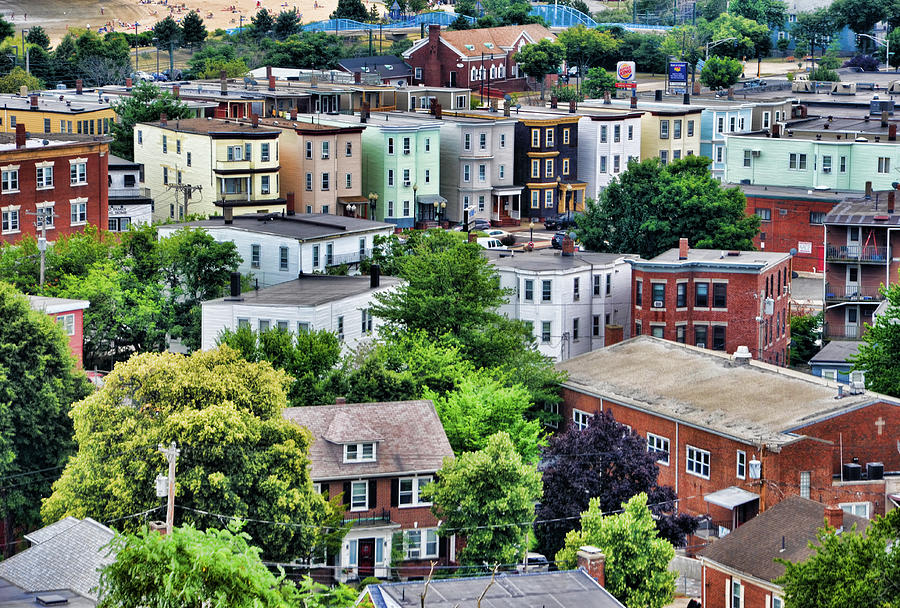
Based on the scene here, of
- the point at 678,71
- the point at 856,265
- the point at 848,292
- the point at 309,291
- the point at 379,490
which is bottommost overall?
the point at 379,490

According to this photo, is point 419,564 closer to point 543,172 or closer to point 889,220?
point 889,220

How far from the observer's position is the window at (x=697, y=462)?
247 ft

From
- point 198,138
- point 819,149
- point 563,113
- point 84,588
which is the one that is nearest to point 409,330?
point 84,588

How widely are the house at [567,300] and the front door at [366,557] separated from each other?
27969 mm

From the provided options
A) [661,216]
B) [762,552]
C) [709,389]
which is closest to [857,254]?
[661,216]

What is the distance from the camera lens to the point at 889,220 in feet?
346

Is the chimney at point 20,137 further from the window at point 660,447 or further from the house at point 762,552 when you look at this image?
the house at point 762,552

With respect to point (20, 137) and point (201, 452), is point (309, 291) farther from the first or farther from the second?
point (201, 452)

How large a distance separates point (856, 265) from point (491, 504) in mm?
48529

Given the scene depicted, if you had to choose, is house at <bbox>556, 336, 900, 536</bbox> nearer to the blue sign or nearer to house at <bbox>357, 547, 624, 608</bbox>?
house at <bbox>357, 547, 624, 608</bbox>

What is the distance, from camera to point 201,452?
61.2 meters

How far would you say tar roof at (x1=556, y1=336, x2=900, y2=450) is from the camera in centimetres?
7456

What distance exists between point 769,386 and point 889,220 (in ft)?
97.7

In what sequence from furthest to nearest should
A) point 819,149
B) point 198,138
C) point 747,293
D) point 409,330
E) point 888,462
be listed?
Answer: point 819,149
point 198,138
point 747,293
point 409,330
point 888,462
